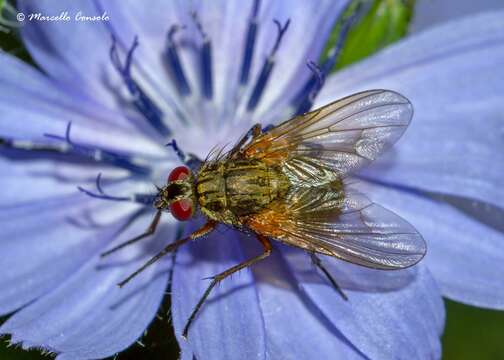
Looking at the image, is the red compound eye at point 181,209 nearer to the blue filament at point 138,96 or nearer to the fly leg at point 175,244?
the fly leg at point 175,244

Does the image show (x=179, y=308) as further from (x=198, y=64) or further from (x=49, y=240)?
(x=198, y=64)

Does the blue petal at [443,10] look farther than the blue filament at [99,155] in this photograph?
Yes

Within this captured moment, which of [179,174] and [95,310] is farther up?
[179,174]

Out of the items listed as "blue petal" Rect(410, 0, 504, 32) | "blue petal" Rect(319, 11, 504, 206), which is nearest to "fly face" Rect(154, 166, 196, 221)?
"blue petal" Rect(319, 11, 504, 206)

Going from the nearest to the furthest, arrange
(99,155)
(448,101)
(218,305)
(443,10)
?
(218,305) → (99,155) → (448,101) → (443,10)

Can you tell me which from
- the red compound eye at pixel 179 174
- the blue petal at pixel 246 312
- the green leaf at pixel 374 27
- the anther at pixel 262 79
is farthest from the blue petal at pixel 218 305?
the green leaf at pixel 374 27

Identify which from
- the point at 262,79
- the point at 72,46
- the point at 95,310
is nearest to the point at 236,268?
the point at 95,310

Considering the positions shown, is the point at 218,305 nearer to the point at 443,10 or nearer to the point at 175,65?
the point at 175,65
